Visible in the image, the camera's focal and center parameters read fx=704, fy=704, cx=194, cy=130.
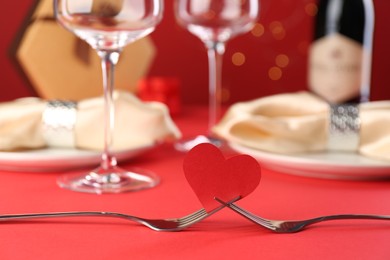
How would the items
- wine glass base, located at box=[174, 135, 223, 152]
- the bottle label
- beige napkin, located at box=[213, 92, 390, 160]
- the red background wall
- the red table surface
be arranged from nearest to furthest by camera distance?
the red table surface → beige napkin, located at box=[213, 92, 390, 160] → wine glass base, located at box=[174, 135, 223, 152] → the bottle label → the red background wall

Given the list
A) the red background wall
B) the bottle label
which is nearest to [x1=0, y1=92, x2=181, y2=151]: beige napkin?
the bottle label

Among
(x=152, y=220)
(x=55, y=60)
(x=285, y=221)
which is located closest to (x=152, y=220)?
(x=152, y=220)

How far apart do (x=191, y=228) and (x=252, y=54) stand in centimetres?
129

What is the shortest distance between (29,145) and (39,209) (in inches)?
8.6

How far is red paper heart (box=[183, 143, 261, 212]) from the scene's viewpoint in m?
0.59

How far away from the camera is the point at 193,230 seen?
60 centimetres

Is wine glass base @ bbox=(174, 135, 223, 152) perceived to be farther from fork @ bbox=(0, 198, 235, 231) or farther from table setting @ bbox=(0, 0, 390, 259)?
fork @ bbox=(0, 198, 235, 231)

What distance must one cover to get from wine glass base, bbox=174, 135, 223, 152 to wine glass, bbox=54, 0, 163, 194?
222 mm

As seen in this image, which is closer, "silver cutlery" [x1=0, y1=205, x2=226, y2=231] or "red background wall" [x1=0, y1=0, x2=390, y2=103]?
"silver cutlery" [x1=0, y1=205, x2=226, y2=231]

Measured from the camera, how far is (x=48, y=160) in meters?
0.81

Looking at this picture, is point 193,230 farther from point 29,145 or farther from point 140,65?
point 140,65

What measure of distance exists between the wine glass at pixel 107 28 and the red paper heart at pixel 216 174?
16cm

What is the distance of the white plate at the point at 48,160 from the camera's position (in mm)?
807

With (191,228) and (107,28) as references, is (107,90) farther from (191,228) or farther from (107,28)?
(191,228)
